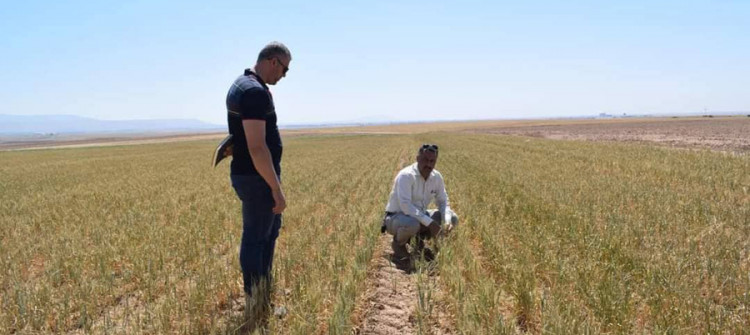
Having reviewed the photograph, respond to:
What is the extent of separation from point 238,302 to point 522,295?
104 inches

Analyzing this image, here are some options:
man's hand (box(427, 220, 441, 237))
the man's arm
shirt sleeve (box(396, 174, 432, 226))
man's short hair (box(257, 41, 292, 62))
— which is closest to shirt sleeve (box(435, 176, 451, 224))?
man's hand (box(427, 220, 441, 237))

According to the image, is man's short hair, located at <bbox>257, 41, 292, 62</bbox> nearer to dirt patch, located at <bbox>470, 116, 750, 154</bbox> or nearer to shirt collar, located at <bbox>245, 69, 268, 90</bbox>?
shirt collar, located at <bbox>245, 69, 268, 90</bbox>

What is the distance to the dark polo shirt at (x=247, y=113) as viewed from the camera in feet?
11.1

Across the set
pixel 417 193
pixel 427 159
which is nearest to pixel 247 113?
pixel 427 159

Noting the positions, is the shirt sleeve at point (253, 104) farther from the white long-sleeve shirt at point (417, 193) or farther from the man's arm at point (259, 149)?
the white long-sleeve shirt at point (417, 193)

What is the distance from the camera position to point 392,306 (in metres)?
4.16

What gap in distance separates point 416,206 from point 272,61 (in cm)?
293

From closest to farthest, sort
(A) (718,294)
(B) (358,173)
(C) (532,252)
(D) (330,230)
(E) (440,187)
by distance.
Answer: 1. (A) (718,294)
2. (C) (532,252)
3. (E) (440,187)
4. (D) (330,230)
5. (B) (358,173)

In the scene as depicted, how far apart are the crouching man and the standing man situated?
2041 mm

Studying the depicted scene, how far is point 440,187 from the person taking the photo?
5801 millimetres

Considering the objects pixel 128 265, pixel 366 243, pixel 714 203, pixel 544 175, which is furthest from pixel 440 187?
pixel 544 175

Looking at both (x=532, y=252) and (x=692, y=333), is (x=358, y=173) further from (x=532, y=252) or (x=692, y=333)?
(x=692, y=333)

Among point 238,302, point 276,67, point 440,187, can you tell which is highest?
point 276,67

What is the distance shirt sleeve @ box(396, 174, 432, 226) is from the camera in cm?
552
